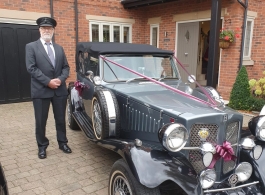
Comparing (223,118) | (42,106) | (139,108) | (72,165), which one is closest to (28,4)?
(42,106)

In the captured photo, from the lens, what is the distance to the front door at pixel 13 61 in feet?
23.9

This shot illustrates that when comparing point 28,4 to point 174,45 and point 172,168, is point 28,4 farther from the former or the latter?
point 172,168

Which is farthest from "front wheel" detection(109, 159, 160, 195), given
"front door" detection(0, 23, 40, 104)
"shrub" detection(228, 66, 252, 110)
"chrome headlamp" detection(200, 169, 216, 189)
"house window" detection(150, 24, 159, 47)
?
"house window" detection(150, 24, 159, 47)

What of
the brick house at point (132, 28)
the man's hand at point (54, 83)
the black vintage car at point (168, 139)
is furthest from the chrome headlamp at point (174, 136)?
the brick house at point (132, 28)

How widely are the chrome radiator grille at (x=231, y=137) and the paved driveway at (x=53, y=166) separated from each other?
1.48 metres

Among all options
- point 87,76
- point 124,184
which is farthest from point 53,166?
point 124,184

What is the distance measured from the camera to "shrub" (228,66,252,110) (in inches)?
262

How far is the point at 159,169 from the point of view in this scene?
2137 millimetres

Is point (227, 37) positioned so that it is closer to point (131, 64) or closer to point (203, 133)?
point (131, 64)

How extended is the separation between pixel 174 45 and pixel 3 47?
18.9 ft

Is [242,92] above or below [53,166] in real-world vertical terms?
above

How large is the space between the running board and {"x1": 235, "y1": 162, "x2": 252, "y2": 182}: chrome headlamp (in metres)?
1.86

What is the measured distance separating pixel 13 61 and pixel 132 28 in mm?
4649

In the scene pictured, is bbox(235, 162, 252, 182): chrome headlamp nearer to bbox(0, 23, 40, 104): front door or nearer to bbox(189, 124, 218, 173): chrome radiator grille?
bbox(189, 124, 218, 173): chrome radiator grille
